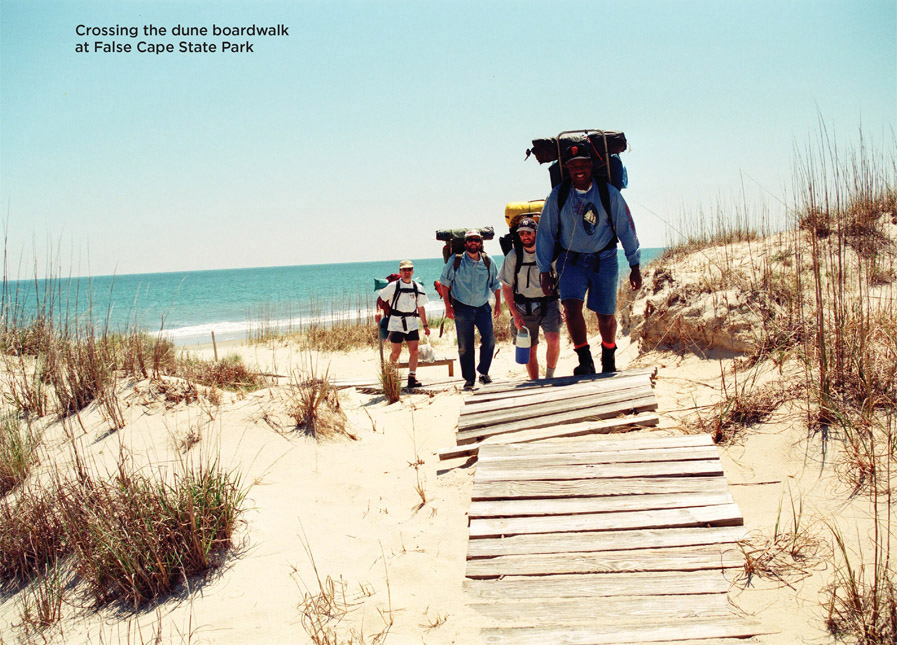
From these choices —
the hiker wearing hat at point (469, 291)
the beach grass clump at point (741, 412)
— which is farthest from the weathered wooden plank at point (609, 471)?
the hiker wearing hat at point (469, 291)

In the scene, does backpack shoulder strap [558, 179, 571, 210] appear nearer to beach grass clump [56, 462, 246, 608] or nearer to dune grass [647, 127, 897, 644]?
dune grass [647, 127, 897, 644]

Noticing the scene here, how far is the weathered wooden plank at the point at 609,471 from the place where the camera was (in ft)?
11.0

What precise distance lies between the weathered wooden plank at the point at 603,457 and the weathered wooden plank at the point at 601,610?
1.16 meters

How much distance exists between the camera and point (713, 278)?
659 centimetres

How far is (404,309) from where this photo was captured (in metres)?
8.16

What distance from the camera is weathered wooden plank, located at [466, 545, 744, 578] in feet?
8.68

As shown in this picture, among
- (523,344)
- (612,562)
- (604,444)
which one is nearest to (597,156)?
(523,344)

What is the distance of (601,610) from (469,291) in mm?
4705

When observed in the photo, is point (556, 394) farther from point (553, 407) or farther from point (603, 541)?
point (603, 541)

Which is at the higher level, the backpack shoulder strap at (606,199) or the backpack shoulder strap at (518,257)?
the backpack shoulder strap at (606,199)

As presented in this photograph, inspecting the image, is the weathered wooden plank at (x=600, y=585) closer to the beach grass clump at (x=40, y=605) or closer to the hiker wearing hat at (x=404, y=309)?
the beach grass clump at (x=40, y=605)

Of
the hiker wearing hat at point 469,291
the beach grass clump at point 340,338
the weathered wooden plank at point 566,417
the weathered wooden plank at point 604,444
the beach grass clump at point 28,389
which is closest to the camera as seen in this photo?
the weathered wooden plank at point 604,444

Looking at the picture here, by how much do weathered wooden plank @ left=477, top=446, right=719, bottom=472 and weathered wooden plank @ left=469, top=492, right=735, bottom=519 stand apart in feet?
1.16

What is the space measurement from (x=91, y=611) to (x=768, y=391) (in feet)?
13.8
